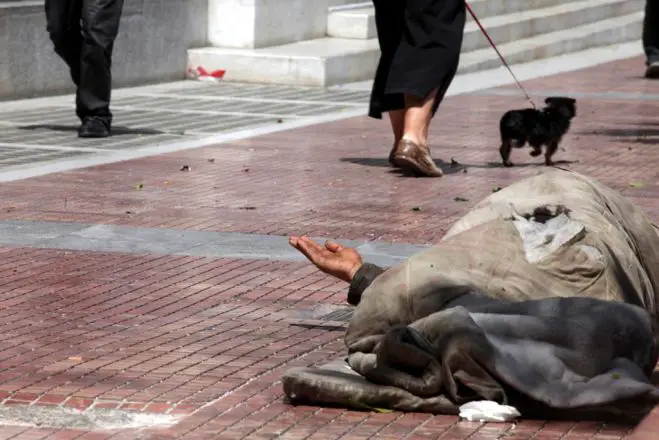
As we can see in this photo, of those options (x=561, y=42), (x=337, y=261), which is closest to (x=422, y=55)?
(x=337, y=261)

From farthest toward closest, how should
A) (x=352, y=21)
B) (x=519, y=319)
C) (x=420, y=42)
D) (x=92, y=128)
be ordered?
(x=352, y=21)
(x=92, y=128)
(x=420, y=42)
(x=519, y=319)

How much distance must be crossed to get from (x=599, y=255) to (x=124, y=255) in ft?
9.01

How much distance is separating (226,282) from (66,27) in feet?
19.3

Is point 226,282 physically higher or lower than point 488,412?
lower

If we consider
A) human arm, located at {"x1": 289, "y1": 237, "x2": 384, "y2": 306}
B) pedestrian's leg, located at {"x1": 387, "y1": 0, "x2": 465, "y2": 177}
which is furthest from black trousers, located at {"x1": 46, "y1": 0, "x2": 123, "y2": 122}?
human arm, located at {"x1": 289, "y1": 237, "x2": 384, "y2": 306}

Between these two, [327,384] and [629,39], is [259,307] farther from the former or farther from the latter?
[629,39]

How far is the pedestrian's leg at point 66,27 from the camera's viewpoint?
12.3 meters

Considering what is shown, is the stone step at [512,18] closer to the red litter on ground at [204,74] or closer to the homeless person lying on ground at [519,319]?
the red litter on ground at [204,74]

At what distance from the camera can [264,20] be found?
706 inches

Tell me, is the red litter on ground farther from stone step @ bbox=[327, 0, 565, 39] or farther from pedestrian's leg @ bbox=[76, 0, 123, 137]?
pedestrian's leg @ bbox=[76, 0, 123, 137]

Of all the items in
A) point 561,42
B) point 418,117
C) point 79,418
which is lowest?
point 561,42

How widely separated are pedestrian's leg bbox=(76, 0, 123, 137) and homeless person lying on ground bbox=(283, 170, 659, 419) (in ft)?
22.3

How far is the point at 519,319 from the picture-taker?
4.89m

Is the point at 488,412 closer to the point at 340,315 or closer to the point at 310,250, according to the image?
the point at 310,250
